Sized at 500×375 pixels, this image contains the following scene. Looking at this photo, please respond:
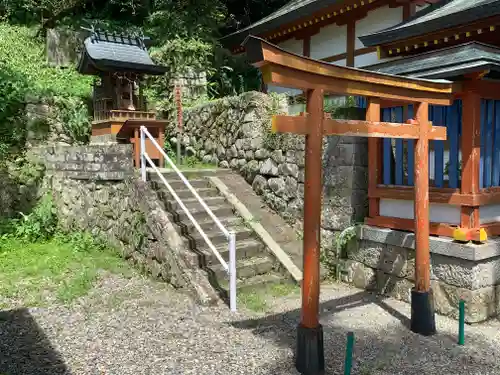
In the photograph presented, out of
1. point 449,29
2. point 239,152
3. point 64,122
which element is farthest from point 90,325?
point 64,122

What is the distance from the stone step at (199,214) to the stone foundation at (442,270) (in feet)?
7.34

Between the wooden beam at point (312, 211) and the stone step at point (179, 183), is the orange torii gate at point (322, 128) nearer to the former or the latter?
the wooden beam at point (312, 211)

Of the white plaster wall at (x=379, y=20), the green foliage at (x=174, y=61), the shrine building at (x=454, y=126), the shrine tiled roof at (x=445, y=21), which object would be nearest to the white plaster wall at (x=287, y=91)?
the white plaster wall at (x=379, y=20)

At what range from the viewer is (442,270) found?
5324mm

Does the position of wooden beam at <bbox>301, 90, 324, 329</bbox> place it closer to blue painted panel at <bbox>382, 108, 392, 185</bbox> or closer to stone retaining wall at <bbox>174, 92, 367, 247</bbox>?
blue painted panel at <bbox>382, 108, 392, 185</bbox>

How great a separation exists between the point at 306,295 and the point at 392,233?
95.5 inches

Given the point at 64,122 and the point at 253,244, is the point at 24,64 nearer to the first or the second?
the point at 64,122

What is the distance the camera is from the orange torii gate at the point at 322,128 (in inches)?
140

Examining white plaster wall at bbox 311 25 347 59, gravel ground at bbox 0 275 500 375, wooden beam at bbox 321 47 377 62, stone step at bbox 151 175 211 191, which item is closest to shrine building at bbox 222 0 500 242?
gravel ground at bbox 0 275 500 375

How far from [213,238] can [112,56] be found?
4.83 metres

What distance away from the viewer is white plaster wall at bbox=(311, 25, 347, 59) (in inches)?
410

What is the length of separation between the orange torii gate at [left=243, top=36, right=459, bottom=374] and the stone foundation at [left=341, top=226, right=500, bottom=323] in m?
0.51

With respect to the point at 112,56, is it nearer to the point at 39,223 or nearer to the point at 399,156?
the point at 39,223

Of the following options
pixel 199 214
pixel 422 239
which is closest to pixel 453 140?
pixel 422 239
